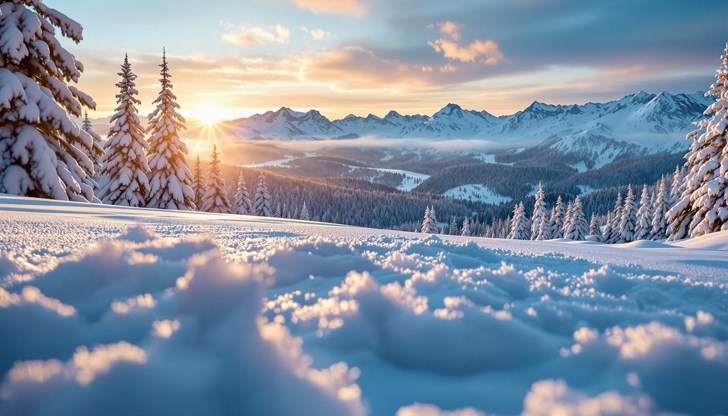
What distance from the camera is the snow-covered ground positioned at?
146 centimetres

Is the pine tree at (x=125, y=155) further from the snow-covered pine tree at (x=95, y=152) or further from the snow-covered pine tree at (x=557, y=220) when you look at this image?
the snow-covered pine tree at (x=557, y=220)

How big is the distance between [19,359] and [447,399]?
5.80ft

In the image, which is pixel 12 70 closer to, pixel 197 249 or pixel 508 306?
pixel 197 249

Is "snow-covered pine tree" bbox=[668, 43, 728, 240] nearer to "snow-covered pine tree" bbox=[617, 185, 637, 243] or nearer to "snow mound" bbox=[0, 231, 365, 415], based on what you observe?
"snow mound" bbox=[0, 231, 365, 415]

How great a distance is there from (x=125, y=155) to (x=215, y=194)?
11.8m

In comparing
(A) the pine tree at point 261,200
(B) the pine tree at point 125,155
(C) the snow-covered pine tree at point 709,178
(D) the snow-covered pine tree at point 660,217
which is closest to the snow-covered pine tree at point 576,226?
(D) the snow-covered pine tree at point 660,217

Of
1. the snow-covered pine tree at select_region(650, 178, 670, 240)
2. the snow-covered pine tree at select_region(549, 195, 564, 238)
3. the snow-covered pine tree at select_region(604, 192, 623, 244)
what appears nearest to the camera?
the snow-covered pine tree at select_region(650, 178, 670, 240)

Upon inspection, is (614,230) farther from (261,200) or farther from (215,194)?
(215,194)

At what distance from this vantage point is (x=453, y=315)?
201 centimetres

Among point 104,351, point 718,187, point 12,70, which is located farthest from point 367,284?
point 718,187

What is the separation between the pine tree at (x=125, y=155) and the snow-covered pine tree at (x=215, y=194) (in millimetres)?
10614

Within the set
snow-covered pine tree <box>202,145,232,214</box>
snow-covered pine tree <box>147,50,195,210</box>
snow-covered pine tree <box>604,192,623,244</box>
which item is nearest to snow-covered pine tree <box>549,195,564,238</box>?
snow-covered pine tree <box>604,192,623,244</box>

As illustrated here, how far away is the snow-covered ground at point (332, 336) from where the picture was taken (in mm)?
1459

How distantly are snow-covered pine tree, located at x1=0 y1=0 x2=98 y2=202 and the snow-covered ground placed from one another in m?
11.1
